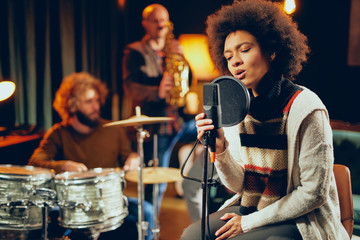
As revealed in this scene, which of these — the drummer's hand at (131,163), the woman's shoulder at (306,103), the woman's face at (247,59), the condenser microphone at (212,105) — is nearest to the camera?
the condenser microphone at (212,105)

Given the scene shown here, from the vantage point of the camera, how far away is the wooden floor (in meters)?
3.06

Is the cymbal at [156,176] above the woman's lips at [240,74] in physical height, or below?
below

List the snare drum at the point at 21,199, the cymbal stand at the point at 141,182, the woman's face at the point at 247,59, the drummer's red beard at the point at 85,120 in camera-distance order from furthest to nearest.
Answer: the drummer's red beard at the point at 85,120 → the cymbal stand at the point at 141,182 → the snare drum at the point at 21,199 → the woman's face at the point at 247,59

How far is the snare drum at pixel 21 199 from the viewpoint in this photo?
1.92m

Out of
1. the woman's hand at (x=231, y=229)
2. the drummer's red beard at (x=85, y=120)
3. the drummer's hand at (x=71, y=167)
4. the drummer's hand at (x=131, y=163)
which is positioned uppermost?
the drummer's red beard at (x=85, y=120)

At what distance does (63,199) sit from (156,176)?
0.72 meters

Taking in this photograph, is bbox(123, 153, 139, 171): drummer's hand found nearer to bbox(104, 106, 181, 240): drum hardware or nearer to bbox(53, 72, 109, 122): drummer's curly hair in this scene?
bbox(104, 106, 181, 240): drum hardware

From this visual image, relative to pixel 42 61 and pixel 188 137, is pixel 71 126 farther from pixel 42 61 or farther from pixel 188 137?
pixel 188 137

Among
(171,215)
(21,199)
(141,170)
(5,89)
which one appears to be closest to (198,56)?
(171,215)

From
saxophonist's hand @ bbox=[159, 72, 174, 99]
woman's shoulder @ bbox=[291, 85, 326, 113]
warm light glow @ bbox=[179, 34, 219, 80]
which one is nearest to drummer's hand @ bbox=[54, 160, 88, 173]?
saxophonist's hand @ bbox=[159, 72, 174, 99]

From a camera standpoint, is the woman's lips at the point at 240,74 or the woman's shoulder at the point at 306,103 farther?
the woman's lips at the point at 240,74

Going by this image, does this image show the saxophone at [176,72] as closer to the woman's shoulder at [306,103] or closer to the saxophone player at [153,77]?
the saxophone player at [153,77]

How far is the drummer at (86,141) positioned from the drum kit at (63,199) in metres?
0.53

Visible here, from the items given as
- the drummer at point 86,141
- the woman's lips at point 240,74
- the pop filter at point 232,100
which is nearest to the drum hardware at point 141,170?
the drummer at point 86,141
